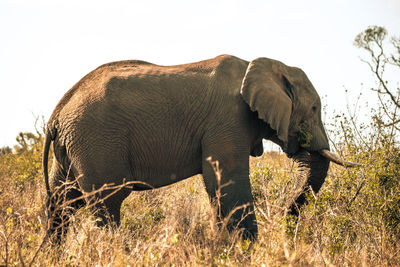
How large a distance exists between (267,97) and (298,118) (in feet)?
2.92

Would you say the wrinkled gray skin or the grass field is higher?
the wrinkled gray skin

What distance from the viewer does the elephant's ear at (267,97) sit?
5352mm

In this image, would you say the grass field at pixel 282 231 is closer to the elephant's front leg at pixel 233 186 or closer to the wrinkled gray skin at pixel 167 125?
the elephant's front leg at pixel 233 186

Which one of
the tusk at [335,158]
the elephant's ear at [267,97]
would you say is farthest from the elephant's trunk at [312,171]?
the elephant's ear at [267,97]

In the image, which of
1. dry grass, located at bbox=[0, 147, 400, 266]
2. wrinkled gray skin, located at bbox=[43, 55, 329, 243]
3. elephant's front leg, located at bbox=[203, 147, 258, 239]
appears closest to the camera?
dry grass, located at bbox=[0, 147, 400, 266]

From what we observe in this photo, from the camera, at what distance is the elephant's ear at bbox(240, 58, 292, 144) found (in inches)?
211

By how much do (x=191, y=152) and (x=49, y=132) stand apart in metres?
1.87

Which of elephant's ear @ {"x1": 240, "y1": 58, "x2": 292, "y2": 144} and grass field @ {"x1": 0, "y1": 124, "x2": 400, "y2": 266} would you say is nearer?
grass field @ {"x1": 0, "y1": 124, "x2": 400, "y2": 266}

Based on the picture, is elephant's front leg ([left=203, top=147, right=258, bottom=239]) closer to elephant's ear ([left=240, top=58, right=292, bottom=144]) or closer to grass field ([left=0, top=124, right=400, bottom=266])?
grass field ([left=0, top=124, right=400, bottom=266])

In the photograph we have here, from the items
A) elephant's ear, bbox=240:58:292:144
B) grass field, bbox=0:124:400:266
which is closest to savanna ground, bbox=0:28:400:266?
grass field, bbox=0:124:400:266

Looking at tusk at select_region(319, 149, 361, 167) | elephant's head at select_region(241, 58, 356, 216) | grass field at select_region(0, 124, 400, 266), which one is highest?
elephant's head at select_region(241, 58, 356, 216)

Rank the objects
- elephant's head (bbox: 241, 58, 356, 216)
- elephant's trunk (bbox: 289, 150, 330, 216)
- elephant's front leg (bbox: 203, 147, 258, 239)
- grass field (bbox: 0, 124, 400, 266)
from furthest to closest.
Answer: elephant's trunk (bbox: 289, 150, 330, 216), elephant's head (bbox: 241, 58, 356, 216), elephant's front leg (bbox: 203, 147, 258, 239), grass field (bbox: 0, 124, 400, 266)

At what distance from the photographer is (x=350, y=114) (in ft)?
22.2

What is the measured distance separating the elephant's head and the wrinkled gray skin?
29 mm
